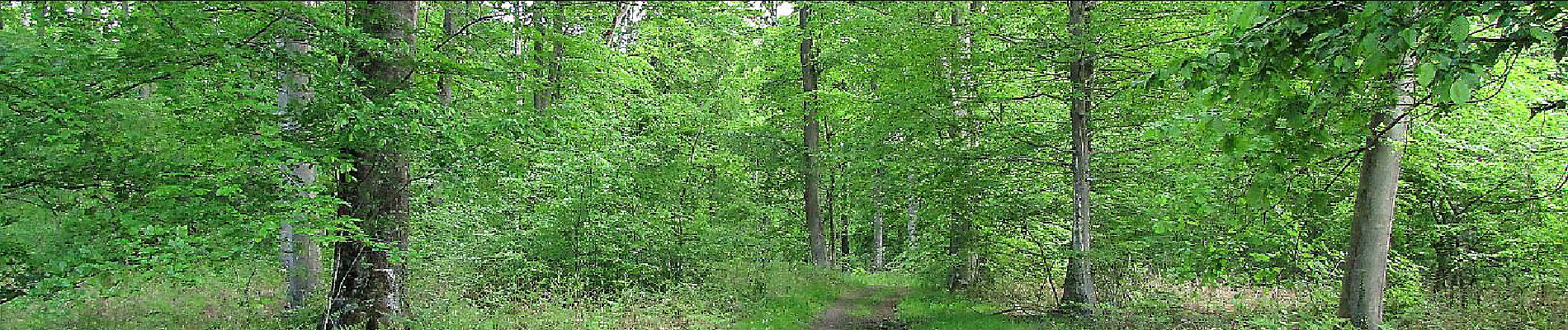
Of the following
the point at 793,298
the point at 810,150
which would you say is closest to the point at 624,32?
the point at 810,150

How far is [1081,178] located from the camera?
11141 mm

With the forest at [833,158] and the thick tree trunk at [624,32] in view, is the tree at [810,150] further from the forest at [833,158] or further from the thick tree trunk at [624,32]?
the thick tree trunk at [624,32]

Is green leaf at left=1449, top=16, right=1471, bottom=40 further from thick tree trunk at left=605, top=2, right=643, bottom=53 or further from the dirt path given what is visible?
thick tree trunk at left=605, top=2, right=643, bottom=53

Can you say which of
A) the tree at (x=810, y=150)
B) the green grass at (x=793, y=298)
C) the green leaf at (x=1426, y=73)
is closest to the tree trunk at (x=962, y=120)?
the green grass at (x=793, y=298)

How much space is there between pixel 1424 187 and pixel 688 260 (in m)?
10.8

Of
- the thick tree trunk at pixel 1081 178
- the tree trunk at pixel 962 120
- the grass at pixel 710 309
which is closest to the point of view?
the grass at pixel 710 309

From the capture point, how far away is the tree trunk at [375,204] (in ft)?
25.1

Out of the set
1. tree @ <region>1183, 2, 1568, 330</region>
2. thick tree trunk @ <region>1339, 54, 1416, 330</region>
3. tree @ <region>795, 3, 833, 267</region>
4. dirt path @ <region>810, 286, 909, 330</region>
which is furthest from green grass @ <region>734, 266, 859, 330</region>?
tree @ <region>1183, 2, 1568, 330</region>

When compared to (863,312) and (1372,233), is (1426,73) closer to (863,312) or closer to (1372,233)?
(1372,233)

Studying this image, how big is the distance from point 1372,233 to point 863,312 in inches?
296

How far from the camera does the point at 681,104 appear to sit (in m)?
17.0

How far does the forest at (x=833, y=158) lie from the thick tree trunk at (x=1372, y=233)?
0.04 metres

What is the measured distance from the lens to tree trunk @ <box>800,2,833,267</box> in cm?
1966

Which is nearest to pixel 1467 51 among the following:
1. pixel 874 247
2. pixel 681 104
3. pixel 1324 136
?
pixel 1324 136
